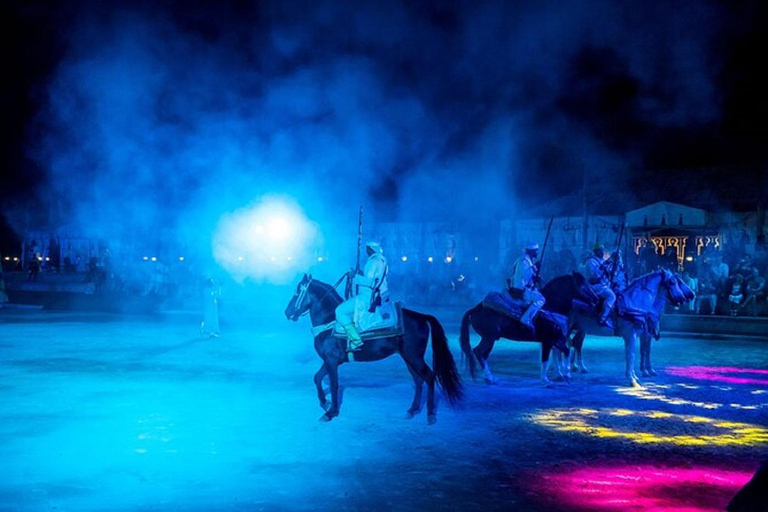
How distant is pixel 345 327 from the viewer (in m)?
9.01

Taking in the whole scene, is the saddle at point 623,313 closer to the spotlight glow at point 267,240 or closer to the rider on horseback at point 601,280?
the rider on horseback at point 601,280

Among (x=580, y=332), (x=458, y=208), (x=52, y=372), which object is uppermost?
(x=458, y=208)

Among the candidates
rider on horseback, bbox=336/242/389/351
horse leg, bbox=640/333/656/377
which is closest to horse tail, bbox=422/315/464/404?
rider on horseback, bbox=336/242/389/351

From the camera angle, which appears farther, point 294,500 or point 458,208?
point 458,208

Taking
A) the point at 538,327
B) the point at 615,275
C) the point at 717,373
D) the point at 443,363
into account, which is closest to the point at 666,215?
the point at 717,373

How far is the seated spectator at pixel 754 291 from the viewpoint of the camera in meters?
21.9

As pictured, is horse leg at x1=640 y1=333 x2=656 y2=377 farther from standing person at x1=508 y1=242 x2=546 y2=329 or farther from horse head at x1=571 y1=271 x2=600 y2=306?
standing person at x1=508 y1=242 x2=546 y2=329

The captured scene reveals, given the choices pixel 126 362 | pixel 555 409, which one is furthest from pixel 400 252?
pixel 555 409

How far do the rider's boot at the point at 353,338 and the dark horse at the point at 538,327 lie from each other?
10.1 feet

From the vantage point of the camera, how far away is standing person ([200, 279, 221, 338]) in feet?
61.0

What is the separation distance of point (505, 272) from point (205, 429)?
2114 cm

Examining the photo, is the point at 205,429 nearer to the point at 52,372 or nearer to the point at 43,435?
the point at 43,435

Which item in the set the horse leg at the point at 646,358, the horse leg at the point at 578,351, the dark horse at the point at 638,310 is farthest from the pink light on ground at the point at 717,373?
the horse leg at the point at 578,351

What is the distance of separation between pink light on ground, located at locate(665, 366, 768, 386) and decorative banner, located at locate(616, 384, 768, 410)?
3.12 feet
